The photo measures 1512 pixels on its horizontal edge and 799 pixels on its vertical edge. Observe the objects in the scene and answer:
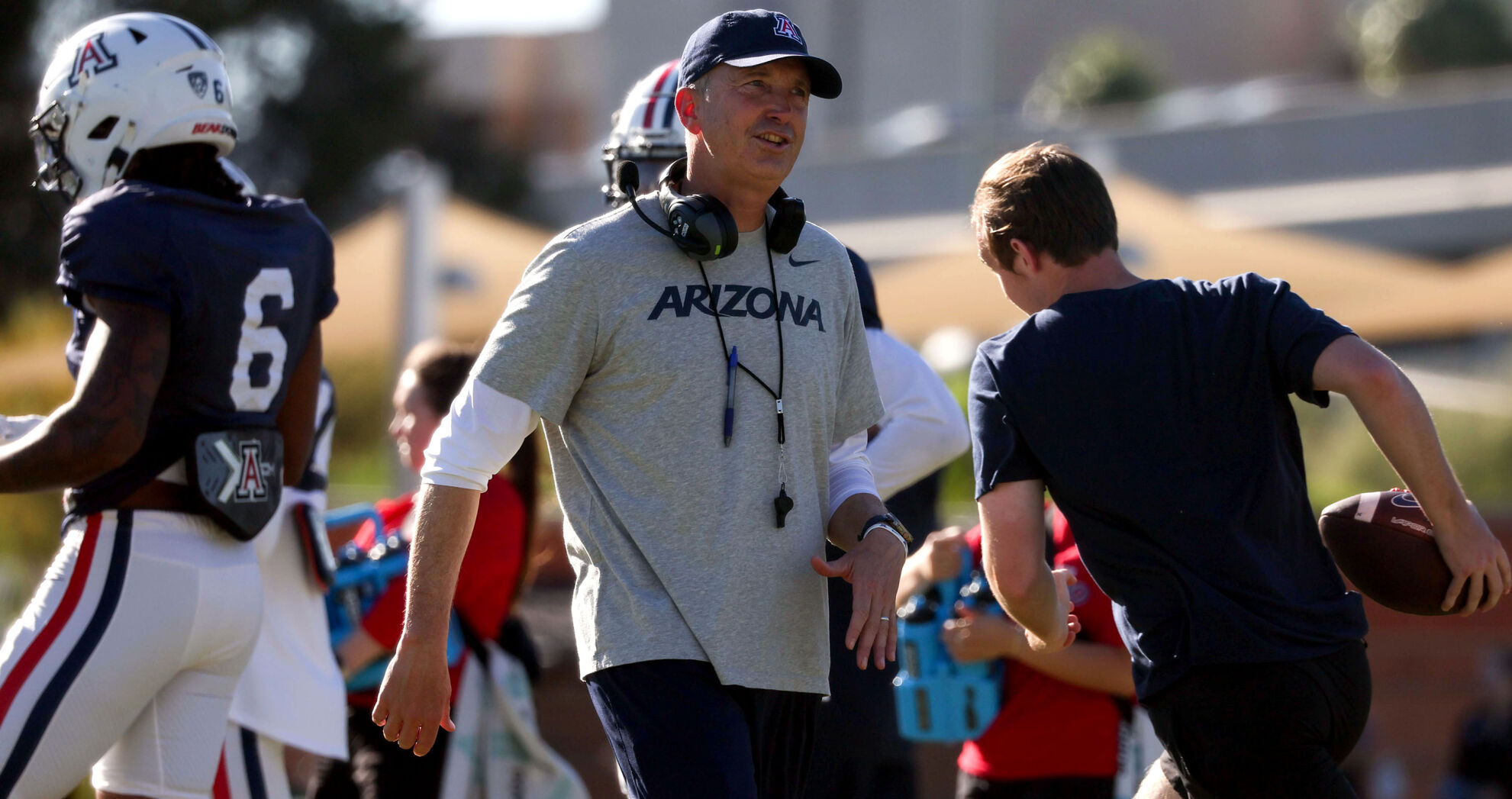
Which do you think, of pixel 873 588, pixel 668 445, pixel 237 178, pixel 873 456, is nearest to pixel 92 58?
pixel 237 178

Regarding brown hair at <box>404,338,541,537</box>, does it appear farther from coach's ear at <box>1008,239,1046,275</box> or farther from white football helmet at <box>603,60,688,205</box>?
coach's ear at <box>1008,239,1046,275</box>

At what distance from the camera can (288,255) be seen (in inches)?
154

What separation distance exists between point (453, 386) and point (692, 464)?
2430 millimetres

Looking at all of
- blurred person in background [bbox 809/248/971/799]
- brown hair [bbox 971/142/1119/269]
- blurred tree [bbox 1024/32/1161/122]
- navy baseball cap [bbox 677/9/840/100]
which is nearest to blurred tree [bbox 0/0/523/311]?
blurred tree [bbox 1024/32/1161/122]

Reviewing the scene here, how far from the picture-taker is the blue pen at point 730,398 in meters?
3.13

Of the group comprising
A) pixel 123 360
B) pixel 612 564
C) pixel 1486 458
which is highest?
pixel 123 360

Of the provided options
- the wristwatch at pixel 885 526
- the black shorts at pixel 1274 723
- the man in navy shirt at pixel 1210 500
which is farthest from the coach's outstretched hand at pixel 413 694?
the black shorts at pixel 1274 723

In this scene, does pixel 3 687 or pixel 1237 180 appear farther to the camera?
pixel 1237 180

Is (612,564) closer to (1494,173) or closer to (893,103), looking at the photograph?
(1494,173)

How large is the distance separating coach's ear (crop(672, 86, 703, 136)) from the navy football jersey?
1126mm

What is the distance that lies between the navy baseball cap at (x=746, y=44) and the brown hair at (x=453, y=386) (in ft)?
7.45

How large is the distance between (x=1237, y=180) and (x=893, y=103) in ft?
44.9

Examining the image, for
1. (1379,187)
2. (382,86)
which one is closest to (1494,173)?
(1379,187)

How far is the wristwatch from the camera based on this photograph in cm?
322
